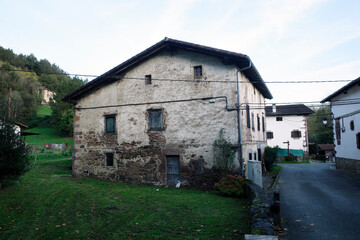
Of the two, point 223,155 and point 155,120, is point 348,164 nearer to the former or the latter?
point 223,155

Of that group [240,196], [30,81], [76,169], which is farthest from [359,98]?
[30,81]

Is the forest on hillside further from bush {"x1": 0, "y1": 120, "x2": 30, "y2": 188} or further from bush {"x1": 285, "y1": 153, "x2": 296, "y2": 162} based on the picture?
bush {"x1": 285, "y1": 153, "x2": 296, "y2": 162}

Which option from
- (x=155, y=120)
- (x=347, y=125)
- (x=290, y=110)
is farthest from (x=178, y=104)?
(x=290, y=110)

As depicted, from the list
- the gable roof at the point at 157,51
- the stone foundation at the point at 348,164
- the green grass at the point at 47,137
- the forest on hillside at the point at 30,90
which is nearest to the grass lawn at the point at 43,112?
the forest on hillside at the point at 30,90

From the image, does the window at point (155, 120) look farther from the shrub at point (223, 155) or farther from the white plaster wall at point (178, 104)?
the shrub at point (223, 155)

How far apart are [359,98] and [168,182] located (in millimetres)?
13526

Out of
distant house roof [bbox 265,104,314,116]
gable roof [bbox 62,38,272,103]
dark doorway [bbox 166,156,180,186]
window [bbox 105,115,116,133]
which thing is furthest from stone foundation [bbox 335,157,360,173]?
window [bbox 105,115,116,133]

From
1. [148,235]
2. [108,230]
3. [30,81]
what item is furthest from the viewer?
[30,81]

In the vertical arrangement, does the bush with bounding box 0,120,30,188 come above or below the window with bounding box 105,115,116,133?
below

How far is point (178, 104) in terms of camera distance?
13148mm

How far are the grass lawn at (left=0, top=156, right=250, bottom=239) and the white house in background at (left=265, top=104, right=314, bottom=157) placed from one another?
97.5 ft

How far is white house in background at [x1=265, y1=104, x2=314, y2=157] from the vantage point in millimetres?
36438

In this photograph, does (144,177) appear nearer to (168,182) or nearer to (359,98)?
(168,182)

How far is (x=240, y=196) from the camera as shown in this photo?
1038 cm
